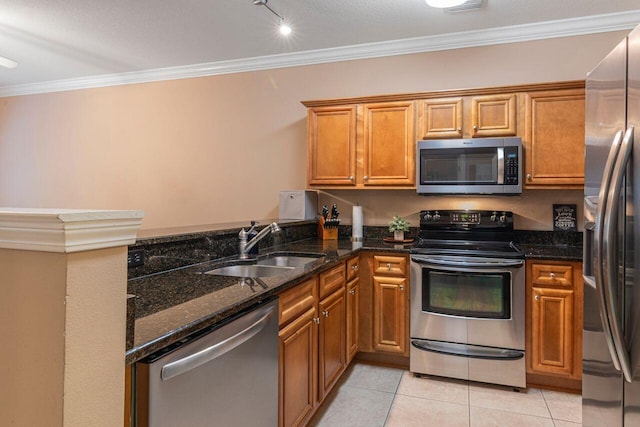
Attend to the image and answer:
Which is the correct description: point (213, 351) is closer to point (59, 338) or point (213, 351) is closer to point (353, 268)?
point (59, 338)

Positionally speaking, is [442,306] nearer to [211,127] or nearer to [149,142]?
[211,127]

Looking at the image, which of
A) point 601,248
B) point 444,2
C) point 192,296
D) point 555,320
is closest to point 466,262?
point 555,320

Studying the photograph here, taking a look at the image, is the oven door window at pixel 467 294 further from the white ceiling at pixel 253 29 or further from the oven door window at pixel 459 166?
the white ceiling at pixel 253 29

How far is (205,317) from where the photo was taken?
1.19 meters

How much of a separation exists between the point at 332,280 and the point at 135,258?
114cm

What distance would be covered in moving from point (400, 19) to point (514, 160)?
4.62 feet

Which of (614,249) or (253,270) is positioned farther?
(253,270)

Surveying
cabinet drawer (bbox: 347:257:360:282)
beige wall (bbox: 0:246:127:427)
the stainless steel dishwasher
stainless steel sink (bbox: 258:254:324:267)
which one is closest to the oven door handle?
cabinet drawer (bbox: 347:257:360:282)

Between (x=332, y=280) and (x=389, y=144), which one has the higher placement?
(x=389, y=144)

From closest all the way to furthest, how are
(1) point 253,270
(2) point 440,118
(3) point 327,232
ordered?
(1) point 253,270 < (2) point 440,118 < (3) point 327,232

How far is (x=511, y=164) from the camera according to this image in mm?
2900

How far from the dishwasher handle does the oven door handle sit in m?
1.54

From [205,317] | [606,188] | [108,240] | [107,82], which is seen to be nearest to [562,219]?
[606,188]

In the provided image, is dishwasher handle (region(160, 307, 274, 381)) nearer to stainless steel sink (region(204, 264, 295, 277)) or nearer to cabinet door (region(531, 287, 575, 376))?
stainless steel sink (region(204, 264, 295, 277))
